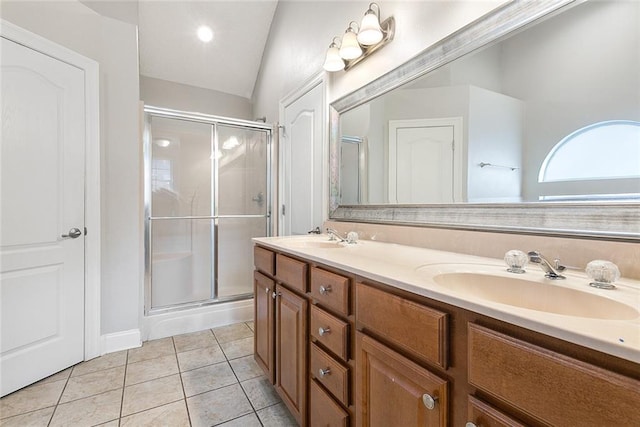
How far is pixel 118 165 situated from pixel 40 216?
22.9 inches

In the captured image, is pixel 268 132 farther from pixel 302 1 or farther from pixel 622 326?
pixel 622 326

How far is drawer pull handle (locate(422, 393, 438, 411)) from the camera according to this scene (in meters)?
0.67

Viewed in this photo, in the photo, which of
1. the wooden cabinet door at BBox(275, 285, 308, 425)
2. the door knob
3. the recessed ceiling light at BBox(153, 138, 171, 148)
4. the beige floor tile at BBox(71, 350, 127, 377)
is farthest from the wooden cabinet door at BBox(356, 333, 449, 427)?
the recessed ceiling light at BBox(153, 138, 171, 148)

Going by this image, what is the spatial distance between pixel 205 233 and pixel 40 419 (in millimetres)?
1716

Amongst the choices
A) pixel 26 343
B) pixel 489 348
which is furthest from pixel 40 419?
pixel 489 348

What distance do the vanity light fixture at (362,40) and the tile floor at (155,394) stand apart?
200 centimetres

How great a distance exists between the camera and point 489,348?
1.83 feet

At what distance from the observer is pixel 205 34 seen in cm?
311

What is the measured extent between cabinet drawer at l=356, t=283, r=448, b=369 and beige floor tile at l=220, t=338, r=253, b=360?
60.9 inches

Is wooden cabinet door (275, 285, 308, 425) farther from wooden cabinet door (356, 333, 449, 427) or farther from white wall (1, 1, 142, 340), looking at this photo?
white wall (1, 1, 142, 340)

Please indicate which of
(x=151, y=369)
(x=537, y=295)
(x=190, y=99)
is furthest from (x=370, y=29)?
(x=190, y=99)

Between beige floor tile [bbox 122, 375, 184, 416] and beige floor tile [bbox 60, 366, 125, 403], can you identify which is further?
beige floor tile [bbox 60, 366, 125, 403]

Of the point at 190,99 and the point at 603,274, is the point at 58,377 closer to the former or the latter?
the point at 603,274

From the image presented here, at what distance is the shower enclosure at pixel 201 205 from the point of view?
259cm
